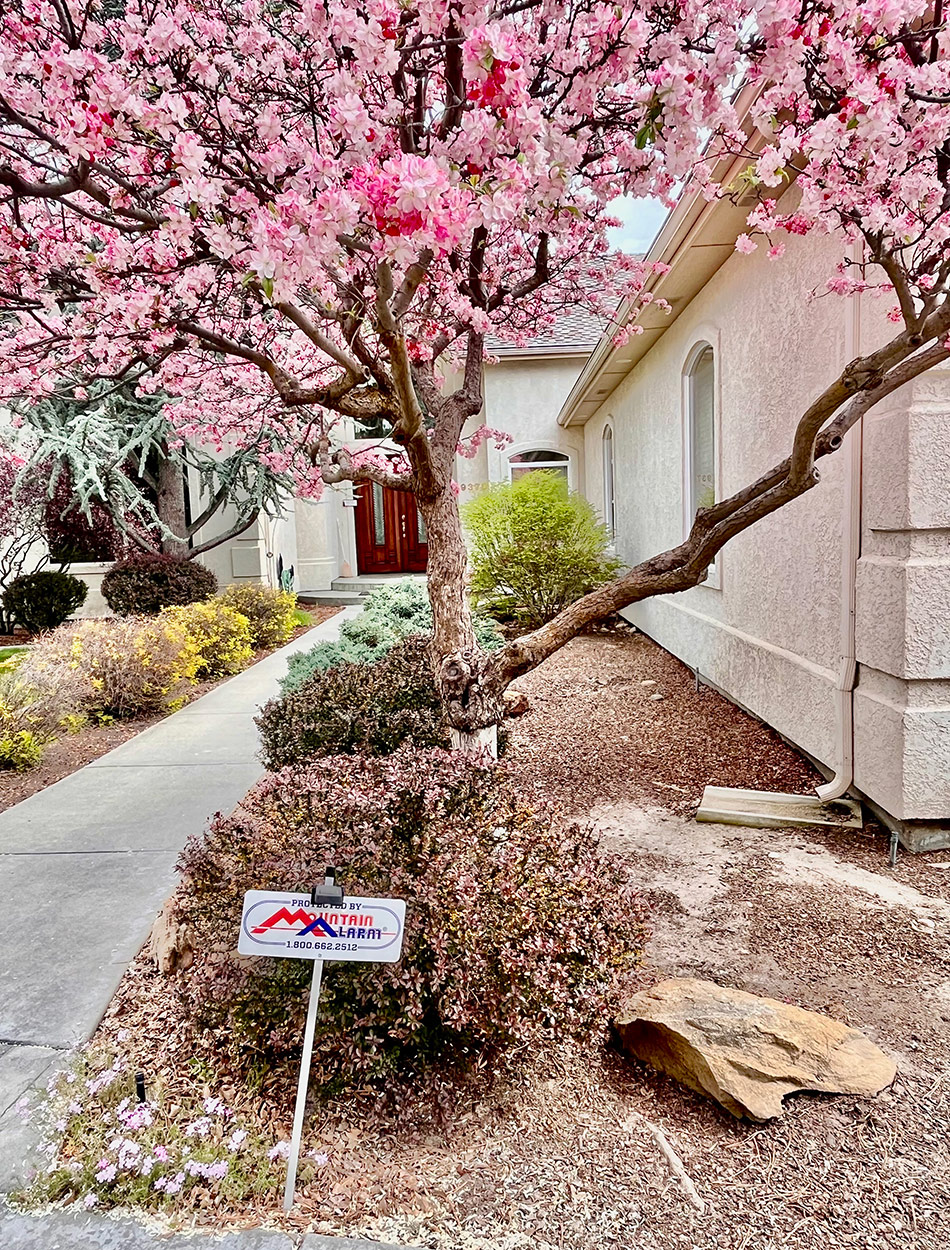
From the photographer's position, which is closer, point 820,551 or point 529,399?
point 820,551

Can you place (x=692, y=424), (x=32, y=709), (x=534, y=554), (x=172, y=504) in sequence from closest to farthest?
1. (x=32, y=709)
2. (x=692, y=424)
3. (x=534, y=554)
4. (x=172, y=504)

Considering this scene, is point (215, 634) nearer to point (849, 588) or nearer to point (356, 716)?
point (356, 716)

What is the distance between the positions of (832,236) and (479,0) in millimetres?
2795

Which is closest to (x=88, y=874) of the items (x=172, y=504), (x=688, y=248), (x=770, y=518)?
(x=770, y=518)

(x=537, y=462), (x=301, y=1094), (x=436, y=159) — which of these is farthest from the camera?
(x=537, y=462)

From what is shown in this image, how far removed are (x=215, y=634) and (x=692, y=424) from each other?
559 cm

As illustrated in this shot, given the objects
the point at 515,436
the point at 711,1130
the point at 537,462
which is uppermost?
the point at 515,436

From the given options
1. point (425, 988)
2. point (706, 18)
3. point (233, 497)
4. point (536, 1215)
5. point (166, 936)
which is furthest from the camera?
point (233, 497)

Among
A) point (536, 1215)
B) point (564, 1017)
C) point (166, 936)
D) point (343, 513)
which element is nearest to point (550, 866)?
point (564, 1017)

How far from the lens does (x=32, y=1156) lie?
2.09 meters

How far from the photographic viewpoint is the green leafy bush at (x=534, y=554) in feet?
34.6

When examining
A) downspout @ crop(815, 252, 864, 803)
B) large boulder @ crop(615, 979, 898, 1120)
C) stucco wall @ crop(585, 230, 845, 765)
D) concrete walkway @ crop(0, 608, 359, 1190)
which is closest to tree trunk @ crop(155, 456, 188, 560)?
concrete walkway @ crop(0, 608, 359, 1190)

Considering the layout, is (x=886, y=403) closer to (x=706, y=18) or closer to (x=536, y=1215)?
(x=706, y=18)

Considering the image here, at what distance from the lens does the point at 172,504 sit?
12.2m
